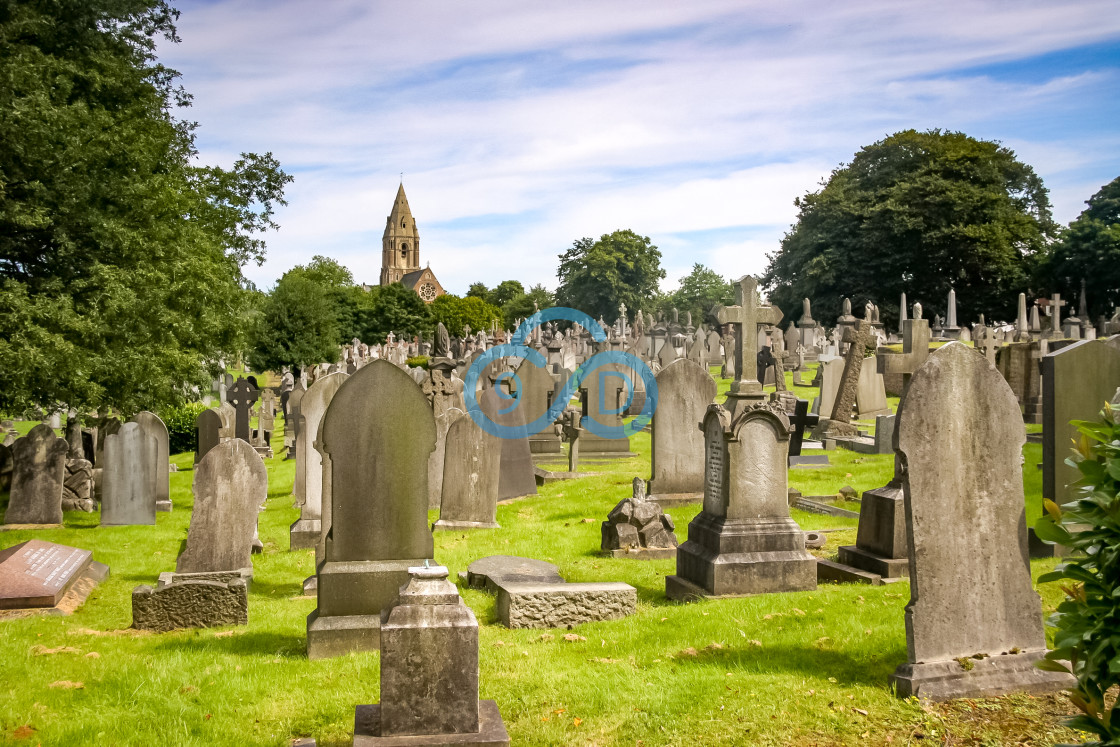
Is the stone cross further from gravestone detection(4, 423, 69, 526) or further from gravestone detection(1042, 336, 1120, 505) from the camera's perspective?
gravestone detection(1042, 336, 1120, 505)

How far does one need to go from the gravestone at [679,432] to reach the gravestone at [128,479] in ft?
25.9

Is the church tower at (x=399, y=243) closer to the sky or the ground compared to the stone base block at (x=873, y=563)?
closer to the sky

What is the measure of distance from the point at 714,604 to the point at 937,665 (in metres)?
2.59

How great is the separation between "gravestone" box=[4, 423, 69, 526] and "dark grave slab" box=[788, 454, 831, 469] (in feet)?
40.0

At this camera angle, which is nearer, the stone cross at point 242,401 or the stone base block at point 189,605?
the stone base block at point 189,605

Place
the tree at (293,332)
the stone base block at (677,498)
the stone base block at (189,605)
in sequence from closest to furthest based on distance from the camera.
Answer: the stone base block at (189,605) < the stone base block at (677,498) < the tree at (293,332)

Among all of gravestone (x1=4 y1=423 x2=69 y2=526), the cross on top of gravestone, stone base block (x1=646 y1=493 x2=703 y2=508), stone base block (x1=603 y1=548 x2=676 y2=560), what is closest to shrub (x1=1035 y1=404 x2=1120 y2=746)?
the cross on top of gravestone

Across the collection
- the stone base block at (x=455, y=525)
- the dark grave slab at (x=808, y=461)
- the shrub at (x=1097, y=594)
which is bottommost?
the stone base block at (x=455, y=525)

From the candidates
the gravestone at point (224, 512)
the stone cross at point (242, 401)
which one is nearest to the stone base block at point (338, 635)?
the gravestone at point (224, 512)

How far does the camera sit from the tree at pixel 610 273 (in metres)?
82.8

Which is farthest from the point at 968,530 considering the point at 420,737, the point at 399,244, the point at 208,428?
the point at 399,244

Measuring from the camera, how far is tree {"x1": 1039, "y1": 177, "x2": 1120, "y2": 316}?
159 ft

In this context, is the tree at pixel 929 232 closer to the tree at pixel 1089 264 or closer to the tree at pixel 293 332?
the tree at pixel 1089 264

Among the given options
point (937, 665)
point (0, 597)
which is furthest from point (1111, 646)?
point (0, 597)
